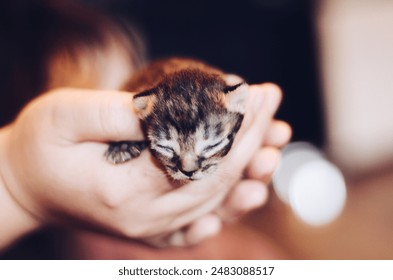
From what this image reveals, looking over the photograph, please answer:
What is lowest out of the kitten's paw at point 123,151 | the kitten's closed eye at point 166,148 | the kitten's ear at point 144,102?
the kitten's closed eye at point 166,148

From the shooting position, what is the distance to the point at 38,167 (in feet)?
2.57

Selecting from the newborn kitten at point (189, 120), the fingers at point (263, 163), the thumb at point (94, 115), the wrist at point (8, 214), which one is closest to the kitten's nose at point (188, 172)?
the newborn kitten at point (189, 120)

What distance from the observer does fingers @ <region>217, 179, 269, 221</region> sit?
94 cm

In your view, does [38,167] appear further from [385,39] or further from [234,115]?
[385,39]

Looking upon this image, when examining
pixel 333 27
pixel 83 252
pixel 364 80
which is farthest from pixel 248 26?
pixel 83 252

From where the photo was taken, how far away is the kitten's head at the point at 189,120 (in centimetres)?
74

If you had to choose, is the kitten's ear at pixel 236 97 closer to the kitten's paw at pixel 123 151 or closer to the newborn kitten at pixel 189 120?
the newborn kitten at pixel 189 120

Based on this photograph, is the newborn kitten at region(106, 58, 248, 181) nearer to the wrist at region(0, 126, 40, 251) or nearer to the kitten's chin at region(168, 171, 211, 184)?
the kitten's chin at region(168, 171, 211, 184)

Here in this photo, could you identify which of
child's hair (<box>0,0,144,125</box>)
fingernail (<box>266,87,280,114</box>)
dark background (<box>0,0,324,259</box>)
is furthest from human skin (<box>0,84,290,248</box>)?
dark background (<box>0,0,324,259</box>)

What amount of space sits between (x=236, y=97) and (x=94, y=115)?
0.26m

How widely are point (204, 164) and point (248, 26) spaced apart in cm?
179

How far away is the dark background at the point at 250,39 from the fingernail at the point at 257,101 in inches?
48.0

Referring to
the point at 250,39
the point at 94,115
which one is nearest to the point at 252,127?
the point at 94,115

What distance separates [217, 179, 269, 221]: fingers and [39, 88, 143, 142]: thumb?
11.9 inches
